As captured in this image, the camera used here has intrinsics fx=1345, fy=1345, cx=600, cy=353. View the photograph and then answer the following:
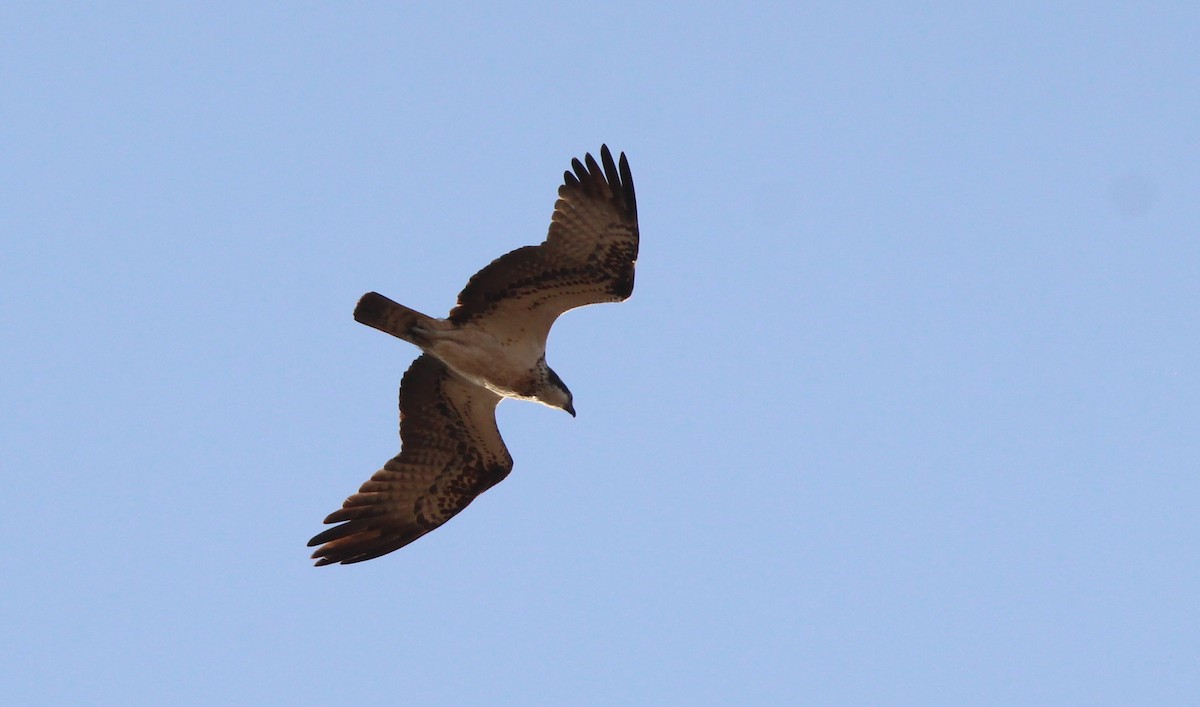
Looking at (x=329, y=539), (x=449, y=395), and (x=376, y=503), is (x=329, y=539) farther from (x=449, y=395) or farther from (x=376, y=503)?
(x=449, y=395)

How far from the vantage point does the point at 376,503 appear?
11.9 meters

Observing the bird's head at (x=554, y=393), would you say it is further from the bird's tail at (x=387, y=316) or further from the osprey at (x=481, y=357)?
the bird's tail at (x=387, y=316)

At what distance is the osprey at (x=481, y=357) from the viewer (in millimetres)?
10844

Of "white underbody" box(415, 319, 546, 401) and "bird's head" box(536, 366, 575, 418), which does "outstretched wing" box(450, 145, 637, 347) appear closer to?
"white underbody" box(415, 319, 546, 401)

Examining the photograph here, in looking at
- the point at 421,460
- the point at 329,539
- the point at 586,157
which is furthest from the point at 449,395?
the point at 586,157

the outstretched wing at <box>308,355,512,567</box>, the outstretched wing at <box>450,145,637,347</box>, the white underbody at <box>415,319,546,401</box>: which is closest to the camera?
the outstretched wing at <box>450,145,637,347</box>

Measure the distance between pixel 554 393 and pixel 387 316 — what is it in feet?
5.12

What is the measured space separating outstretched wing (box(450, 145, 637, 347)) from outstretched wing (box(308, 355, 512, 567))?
3.90 feet

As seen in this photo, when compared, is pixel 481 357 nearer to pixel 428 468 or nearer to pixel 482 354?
pixel 482 354

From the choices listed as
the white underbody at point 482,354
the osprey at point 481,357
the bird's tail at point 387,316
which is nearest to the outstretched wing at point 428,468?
the osprey at point 481,357

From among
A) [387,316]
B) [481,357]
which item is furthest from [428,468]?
[387,316]

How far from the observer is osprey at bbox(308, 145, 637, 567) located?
1084 centimetres

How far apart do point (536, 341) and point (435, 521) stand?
1.92 metres

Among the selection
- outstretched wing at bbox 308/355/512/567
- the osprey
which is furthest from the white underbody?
outstretched wing at bbox 308/355/512/567
